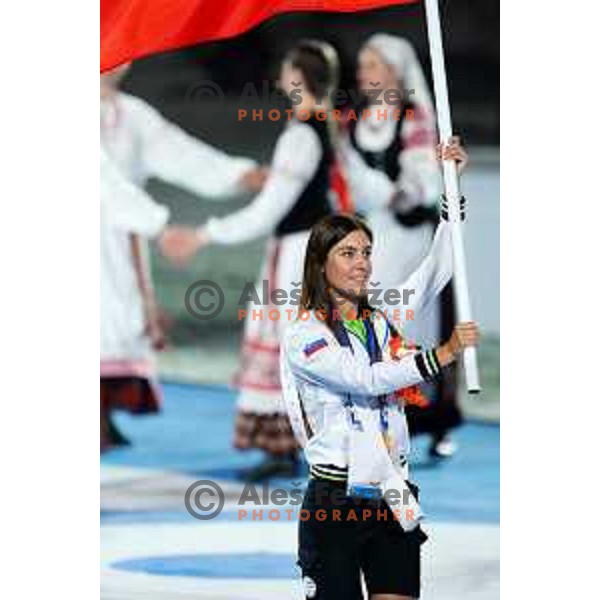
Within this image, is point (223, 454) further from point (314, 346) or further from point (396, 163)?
point (314, 346)

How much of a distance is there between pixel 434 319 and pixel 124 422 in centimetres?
108

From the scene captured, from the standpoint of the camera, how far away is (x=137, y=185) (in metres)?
6.35

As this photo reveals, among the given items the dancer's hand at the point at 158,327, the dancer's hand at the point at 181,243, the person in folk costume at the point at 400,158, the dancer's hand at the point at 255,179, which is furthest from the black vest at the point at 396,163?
the dancer's hand at the point at 158,327

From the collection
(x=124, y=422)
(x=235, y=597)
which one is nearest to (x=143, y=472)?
(x=124, y=422)

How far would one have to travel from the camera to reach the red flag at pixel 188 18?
480cm

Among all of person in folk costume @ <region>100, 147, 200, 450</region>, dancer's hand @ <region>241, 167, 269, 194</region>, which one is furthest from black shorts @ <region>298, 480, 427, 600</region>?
person in folk costume @ <region>100, 147, 200, 450</region>

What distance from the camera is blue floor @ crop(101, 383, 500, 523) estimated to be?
6.11 m

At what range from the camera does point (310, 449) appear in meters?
4.41

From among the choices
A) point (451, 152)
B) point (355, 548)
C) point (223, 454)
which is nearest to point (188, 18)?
point (451, 152)

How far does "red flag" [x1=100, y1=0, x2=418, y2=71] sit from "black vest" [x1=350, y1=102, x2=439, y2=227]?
1.29 metres

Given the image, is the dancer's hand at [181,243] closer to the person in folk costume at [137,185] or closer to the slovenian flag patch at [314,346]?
the person in folk costume at [137,185]

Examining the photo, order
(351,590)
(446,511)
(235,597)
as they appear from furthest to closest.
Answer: (446,511) < (235,597) < (351,590)

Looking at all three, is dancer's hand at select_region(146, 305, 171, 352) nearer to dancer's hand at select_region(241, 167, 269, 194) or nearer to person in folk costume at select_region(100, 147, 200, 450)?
person in folk costume at select_region(100, 147, 200, 450)
